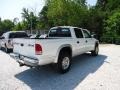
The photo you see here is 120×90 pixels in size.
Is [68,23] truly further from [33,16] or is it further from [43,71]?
[33,16]

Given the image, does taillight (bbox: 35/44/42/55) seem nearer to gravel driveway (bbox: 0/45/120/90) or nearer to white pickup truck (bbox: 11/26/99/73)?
white pickup truck (bbox: 11/26/99/73)

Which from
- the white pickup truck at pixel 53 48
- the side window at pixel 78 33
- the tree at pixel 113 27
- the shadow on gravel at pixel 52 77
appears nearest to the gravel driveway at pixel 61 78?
the shadow on gravel at pixel 52 77

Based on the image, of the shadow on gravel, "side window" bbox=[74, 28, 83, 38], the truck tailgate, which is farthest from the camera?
"side window" bbox=[74, 28, 83, 38]

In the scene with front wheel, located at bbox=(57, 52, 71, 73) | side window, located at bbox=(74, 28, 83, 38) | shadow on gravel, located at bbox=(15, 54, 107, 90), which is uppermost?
side window, located at bbox=(74, 28, 83, 38)

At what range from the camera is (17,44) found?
23.2 ft

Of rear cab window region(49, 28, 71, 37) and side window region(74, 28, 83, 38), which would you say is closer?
rear cab window region(49, 28, 71, 37)

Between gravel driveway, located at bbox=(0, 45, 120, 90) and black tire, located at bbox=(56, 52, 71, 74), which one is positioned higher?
black tire, located at bbox=(56, 52, 71, 74)

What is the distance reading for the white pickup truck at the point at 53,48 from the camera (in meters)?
5.98

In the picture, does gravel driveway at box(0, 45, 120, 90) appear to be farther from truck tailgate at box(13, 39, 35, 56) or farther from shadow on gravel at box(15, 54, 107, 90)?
truck tailgate at box(13, 39, 35, 56)

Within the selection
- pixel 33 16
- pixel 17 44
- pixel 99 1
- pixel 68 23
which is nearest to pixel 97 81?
pixel 17 44

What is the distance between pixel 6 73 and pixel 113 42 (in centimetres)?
1631

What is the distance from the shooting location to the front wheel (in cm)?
693

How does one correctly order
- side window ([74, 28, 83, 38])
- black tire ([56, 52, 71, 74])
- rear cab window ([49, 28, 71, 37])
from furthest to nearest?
side window ([74, 28, 83, 38]) < rear cab window ([49, 28, 71, 37]) < black tire ([56, 52, 71, 74])

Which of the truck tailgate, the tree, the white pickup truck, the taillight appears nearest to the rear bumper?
the white pickup truck
